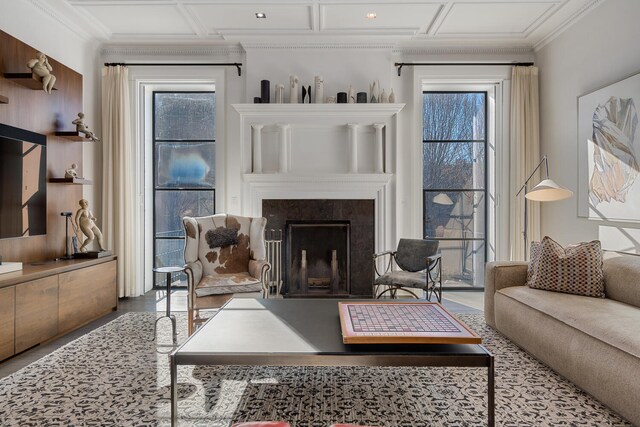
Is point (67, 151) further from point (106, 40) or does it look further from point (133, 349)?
point (133, 349)

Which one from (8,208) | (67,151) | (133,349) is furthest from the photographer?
(67,151)

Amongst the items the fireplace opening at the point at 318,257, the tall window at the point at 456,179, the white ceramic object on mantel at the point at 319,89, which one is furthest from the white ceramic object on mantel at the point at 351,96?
the fireplace opening at the point at 318,257

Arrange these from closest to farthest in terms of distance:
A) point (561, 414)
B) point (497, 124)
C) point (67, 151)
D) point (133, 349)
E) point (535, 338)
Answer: point (561, 414) < point (535, 338) < point (133, 349) < point (67, 151) < point (497, 124)

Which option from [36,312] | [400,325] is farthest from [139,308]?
[400,325]

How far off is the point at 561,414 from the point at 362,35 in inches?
168

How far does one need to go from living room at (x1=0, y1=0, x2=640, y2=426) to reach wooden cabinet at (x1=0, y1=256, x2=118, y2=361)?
0.9 inches

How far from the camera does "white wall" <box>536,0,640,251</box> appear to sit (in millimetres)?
3531

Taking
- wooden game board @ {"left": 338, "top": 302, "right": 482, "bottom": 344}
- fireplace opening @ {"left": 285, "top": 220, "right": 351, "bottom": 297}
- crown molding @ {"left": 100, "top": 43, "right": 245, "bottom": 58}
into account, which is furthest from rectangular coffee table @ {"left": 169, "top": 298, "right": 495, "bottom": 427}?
crown molding @ {"left": 100, "top": 43, "right": 245, "bottom": 58}

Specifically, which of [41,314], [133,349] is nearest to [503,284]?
[133,349]

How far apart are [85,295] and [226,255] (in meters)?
1.35

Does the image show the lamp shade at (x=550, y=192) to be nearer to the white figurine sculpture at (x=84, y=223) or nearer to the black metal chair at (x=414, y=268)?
the black metal chair at (x=414, y=268)

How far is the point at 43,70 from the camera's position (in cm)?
362

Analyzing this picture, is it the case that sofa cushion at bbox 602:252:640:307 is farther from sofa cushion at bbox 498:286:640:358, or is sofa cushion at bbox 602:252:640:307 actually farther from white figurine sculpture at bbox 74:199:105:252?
white figurine sculpture at bbox 74:199:105:252

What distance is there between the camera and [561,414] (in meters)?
2.12
